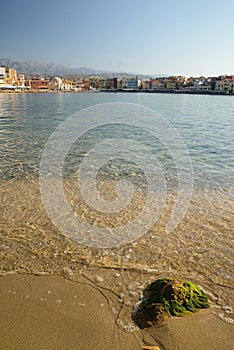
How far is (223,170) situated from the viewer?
914 centimetres

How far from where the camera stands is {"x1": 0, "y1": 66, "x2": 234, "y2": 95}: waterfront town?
117037 millimetres

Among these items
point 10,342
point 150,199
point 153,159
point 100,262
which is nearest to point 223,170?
point 153,159

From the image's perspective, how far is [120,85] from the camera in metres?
165

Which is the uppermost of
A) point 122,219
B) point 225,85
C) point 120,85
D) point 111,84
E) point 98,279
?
point 225,85

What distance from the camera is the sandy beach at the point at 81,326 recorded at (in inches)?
105

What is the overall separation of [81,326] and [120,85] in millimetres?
170662

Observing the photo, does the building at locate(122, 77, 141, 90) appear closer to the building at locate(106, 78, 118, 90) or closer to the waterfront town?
the waterfront town

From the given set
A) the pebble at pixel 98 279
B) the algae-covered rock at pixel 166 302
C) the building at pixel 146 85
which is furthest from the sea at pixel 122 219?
the building at pixel 146 85

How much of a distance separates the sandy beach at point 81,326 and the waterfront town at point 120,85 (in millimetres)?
106552

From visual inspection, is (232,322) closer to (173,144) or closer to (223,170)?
(223,170)

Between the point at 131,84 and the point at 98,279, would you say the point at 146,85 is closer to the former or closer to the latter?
the point at 131,84

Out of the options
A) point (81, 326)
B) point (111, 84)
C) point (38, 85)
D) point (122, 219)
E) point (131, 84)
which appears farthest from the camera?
point (111, 84)

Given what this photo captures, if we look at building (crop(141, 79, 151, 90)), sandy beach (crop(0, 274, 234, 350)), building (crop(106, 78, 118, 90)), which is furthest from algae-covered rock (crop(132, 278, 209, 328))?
building (crop(106, 78, 118, 90))

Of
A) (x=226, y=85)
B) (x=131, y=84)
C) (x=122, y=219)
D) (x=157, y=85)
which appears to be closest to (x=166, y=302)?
(x=122, y=219)
